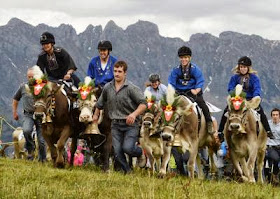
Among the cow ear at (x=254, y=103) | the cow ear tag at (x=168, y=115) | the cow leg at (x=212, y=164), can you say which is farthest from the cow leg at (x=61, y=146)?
the cow leg at (x=212, y=164)

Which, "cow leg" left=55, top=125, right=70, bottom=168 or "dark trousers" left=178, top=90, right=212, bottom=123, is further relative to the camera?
"dark trousers" left=178, top=90, right=212, bottom=123

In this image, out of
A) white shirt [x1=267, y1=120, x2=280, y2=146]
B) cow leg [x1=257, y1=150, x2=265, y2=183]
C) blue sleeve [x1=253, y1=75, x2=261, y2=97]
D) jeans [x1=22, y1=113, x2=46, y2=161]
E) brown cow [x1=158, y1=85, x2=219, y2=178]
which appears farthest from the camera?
white shirt [x1=267, y1=120, x2=280, y2=146]

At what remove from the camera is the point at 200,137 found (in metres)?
13.3

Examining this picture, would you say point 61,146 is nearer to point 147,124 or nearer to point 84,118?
point 84,118

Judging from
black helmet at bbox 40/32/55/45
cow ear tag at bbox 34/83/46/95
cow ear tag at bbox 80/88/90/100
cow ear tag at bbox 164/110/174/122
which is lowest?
cow ear tag at bbox 164/110/174/122

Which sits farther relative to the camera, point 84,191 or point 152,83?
point 152,83

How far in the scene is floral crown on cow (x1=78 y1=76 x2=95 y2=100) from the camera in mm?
12625

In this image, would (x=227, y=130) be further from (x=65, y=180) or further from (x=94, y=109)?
(x=65, y=180)

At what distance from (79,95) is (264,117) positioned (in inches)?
191

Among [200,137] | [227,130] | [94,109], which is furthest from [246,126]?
[94,109]

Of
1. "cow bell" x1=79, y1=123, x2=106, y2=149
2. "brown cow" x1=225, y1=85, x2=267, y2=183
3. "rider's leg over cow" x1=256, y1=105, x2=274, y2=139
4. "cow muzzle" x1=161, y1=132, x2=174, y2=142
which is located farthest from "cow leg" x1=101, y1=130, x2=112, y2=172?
"rider's leg over cow" x1=256, y1=105, x2=274, y2=139

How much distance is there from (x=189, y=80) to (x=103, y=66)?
2387 millimetres

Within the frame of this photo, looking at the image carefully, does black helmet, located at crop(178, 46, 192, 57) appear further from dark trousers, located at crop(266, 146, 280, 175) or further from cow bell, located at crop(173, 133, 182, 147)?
dark trousers, located at crop(266, 146, 280, 175)

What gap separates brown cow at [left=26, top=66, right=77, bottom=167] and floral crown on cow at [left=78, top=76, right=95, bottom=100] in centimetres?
48
